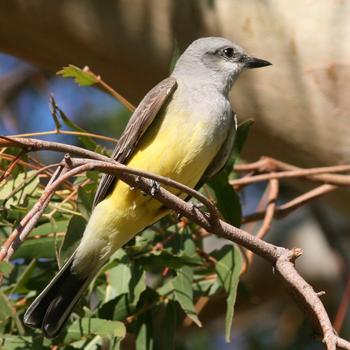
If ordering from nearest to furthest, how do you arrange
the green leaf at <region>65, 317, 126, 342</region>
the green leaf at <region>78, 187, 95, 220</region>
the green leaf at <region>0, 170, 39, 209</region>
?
the green leaf at <region>0, 170, 39, 209</region> → the green leaf at <region>65, 317, 126, 342</region> → the green leaf at <region>78, 187, 95, 220</region>

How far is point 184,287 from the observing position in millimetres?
2982

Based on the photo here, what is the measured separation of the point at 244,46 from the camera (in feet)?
11.6

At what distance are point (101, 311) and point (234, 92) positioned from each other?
3.86 feet

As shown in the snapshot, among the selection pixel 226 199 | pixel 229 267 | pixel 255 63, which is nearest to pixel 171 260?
pixel 229 267

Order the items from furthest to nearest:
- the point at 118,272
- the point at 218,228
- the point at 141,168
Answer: the point at 118,272 < the point at 141,168 < the point at 218,228

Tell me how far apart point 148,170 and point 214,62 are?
89 cm

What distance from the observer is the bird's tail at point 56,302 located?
2.76 m

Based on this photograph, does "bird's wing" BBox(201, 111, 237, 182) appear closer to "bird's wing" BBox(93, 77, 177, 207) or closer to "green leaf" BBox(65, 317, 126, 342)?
"bird's wing" BBox(93, 77, 177, 207)

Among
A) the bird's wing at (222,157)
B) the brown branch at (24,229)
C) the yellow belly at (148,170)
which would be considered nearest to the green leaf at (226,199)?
the bird's wing at (222,157)

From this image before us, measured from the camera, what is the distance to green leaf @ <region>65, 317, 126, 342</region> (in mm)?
2691

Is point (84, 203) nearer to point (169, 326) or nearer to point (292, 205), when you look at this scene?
point (169, 326)

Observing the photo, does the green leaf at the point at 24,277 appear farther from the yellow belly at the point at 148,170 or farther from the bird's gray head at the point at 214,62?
the bird's gray head at the point at 214,62

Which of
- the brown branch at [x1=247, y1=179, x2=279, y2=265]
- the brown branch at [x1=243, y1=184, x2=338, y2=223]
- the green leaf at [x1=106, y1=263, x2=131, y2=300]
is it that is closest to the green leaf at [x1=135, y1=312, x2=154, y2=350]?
the green leaf at [x1=106, y1=263, x2=131, y2=300]

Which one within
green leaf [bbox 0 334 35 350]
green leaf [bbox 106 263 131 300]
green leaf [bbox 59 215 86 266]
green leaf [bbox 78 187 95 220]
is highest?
green leaf [bbox 78 187 95 220]
